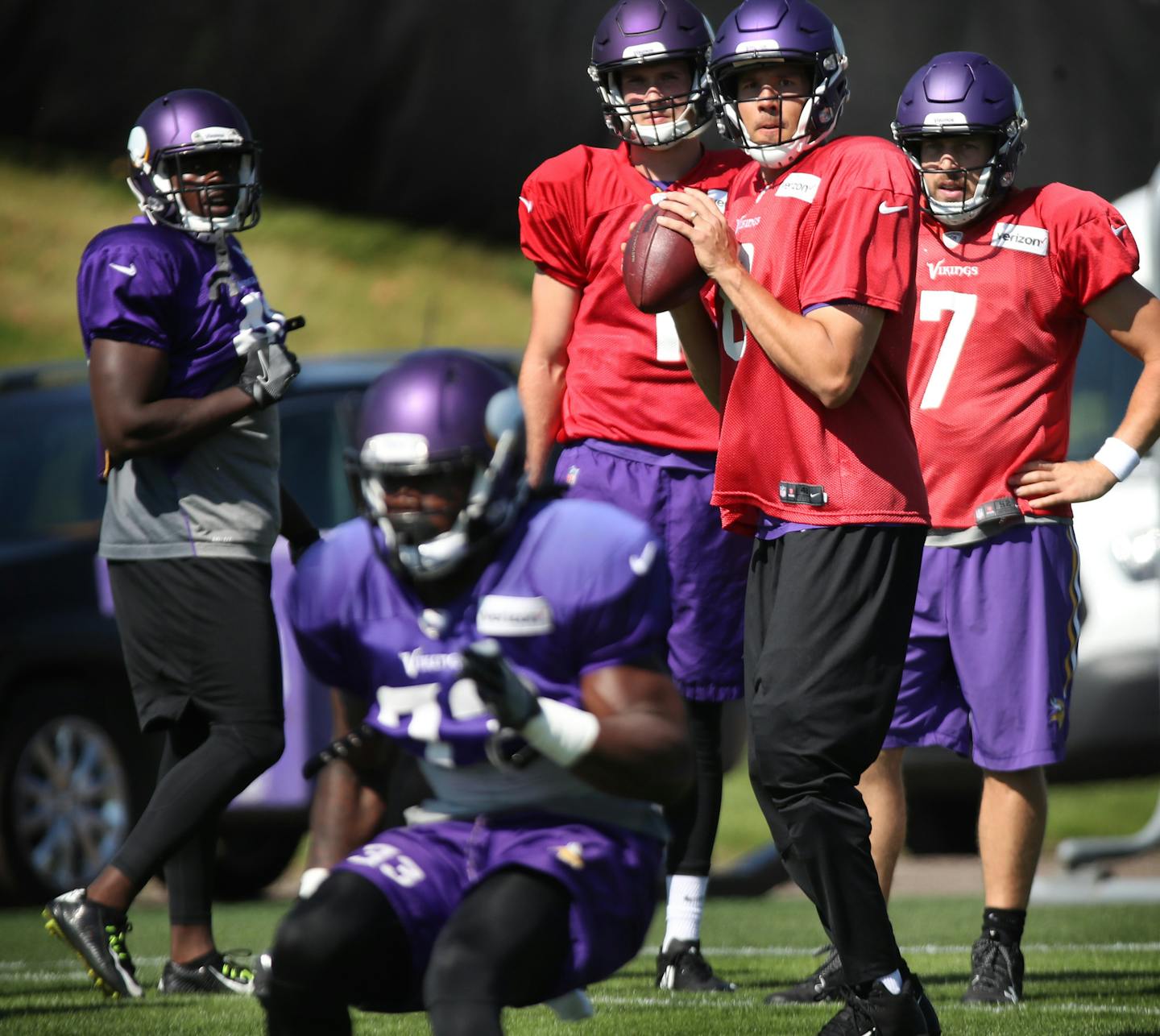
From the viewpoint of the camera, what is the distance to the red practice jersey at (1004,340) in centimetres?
472

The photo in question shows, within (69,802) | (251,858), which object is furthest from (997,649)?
(251,858)

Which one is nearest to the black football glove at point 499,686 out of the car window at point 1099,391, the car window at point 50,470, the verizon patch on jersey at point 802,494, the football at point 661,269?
the verizon patch on jersey at point 802,494

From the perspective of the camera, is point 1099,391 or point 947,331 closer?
point 947,331

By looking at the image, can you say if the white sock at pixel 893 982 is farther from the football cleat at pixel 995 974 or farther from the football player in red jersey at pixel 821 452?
the football cleat at pixel 995 974

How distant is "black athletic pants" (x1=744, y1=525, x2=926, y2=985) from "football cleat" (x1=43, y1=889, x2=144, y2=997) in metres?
1.63

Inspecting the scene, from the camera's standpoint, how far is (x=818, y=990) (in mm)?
4637

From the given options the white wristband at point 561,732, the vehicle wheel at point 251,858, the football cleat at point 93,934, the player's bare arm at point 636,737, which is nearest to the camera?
the white wristband at point 561,732

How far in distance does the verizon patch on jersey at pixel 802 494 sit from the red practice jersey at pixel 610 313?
36.8 inches

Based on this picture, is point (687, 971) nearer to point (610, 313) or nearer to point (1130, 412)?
point (610, 313)

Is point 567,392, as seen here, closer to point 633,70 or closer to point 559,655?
point 633,70

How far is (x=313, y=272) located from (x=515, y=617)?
11.4 meters

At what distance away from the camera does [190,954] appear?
15.9 feet

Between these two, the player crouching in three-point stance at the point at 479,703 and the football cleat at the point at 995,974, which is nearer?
the player crouching in three-point stance at the point at 479,703

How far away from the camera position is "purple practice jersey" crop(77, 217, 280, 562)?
477 centimetres
